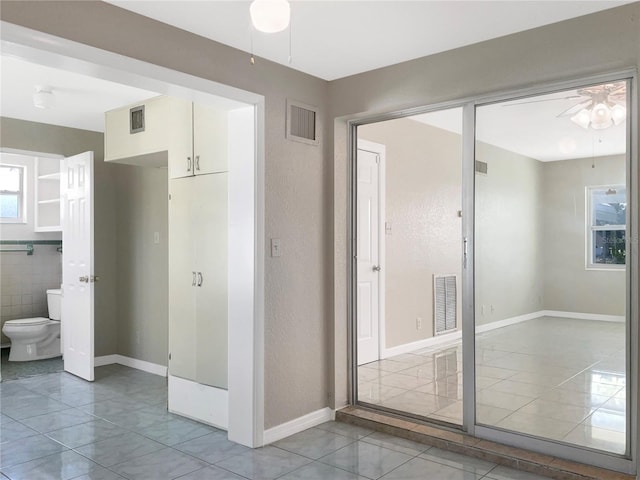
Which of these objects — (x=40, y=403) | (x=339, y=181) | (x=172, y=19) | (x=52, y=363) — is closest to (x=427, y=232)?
(x=339, y=181)

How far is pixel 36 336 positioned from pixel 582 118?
222 inches

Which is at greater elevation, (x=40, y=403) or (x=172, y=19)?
(x=172, y=19)

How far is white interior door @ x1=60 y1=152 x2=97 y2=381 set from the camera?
15.9 feet

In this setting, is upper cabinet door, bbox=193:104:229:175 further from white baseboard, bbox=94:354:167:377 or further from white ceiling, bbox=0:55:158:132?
white baseboard, bbox=94:354:167:377

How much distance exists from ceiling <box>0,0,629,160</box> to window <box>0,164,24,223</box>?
9.58 ft

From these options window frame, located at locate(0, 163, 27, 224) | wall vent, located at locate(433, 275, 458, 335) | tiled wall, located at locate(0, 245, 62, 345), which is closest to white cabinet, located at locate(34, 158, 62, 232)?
window frame, located at locate(0, 163, 27, 224)

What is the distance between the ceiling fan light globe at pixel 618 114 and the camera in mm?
2737

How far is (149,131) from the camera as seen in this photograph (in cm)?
434

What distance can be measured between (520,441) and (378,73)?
2.54m

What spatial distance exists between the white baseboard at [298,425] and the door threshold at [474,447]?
0.09m

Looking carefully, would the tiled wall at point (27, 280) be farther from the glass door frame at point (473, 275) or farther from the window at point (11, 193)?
the glass door frame at point (473, 275)

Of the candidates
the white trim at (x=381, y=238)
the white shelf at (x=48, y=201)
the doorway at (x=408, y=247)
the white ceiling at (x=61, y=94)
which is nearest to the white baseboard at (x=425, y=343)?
the doorway at (x=408, y=247)

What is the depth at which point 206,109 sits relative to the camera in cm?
377

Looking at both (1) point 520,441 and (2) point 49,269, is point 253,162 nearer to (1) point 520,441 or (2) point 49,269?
(1) point 520,441
